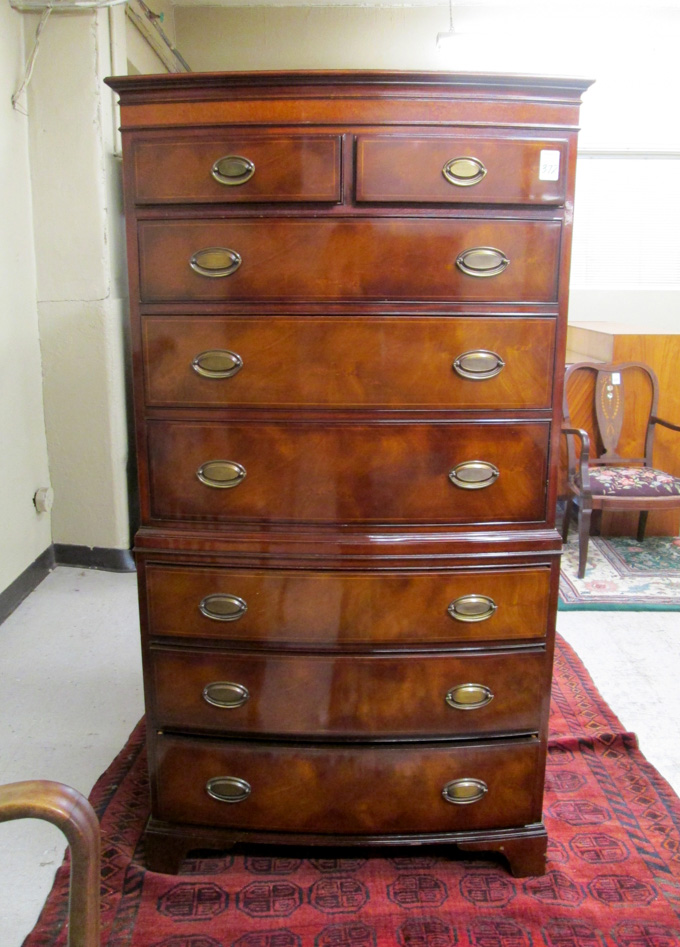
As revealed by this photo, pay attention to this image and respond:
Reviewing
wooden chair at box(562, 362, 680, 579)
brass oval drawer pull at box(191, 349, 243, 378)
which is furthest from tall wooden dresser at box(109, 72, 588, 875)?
wooden chair at box(562, 362, 680, 579)

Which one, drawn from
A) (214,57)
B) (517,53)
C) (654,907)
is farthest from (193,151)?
(517,53)

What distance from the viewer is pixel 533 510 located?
167 centimetres

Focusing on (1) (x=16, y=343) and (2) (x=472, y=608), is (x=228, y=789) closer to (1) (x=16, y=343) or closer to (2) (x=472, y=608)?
(2) (x=472, y=608)

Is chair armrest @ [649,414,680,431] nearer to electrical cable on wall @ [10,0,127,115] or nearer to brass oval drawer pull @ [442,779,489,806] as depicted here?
brass oval drawer pull @ [442,779,489,806]

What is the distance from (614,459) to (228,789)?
3.22 meters

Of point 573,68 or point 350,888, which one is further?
point 573,68

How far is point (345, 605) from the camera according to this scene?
1.66 meters

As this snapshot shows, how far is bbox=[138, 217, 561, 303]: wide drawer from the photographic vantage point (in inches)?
60.6

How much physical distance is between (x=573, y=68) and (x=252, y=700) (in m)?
6.09

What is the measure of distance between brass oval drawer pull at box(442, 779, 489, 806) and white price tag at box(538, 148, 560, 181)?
4.11ft

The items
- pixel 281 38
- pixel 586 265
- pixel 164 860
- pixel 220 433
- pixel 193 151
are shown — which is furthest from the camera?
pixel 586 265

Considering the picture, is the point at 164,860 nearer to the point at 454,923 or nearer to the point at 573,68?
the point at 454,923

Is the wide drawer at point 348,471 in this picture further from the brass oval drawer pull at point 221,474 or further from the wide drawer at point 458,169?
the wide drawer at point 458,169

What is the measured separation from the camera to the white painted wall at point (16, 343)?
10.4 ft
